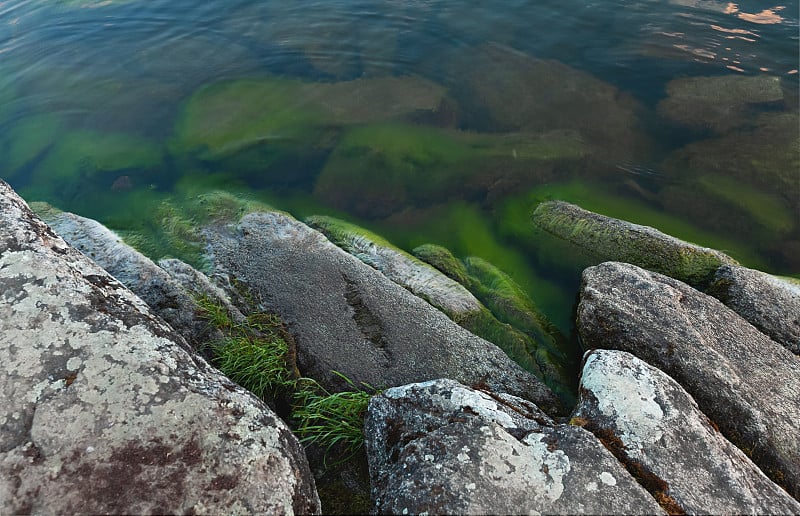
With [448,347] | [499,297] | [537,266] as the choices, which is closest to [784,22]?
[537,266]

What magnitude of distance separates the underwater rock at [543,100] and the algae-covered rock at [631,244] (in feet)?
4.42

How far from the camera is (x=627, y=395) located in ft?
7.64

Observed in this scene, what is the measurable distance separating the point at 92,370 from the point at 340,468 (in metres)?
1.24

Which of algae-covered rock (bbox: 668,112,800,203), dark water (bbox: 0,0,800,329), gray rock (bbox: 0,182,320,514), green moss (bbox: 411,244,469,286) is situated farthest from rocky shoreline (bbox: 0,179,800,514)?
algae-covered rock (bbox: 668,112,800,203)

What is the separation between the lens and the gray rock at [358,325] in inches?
119

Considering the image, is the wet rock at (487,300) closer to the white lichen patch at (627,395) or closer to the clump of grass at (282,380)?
the white lichen patch at (627,395)

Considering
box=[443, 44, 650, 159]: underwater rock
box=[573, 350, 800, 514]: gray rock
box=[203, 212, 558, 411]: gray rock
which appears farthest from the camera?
box=[443, 44, 650, 159]: underwater rock

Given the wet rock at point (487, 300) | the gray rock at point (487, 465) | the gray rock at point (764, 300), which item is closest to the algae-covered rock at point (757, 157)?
the gray rock at point (764, 300)

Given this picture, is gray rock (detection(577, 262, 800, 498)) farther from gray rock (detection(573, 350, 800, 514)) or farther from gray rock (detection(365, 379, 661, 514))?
gray rock (detection(365, 379, 661, 514))

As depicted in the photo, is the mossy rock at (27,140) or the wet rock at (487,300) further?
the mossy rock at (27,140)

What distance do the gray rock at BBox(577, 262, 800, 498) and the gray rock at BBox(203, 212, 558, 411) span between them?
656 millimetres

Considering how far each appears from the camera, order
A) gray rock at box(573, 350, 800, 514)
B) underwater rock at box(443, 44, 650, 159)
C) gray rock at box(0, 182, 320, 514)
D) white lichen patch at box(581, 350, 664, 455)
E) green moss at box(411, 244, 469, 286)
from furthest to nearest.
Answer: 1. underwater rock at box(443, 44, 650, 159)
2. green moss at box(411, 244, 469, 286)
3. white lichen patch at box(581, 350, 664, 455)
4. gray rock at box(573, 350, 800, 514)
5. gray rock at box(0, 182, 320, 514)

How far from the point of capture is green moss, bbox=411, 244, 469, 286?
13.5ft

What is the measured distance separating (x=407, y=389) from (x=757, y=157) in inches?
192
